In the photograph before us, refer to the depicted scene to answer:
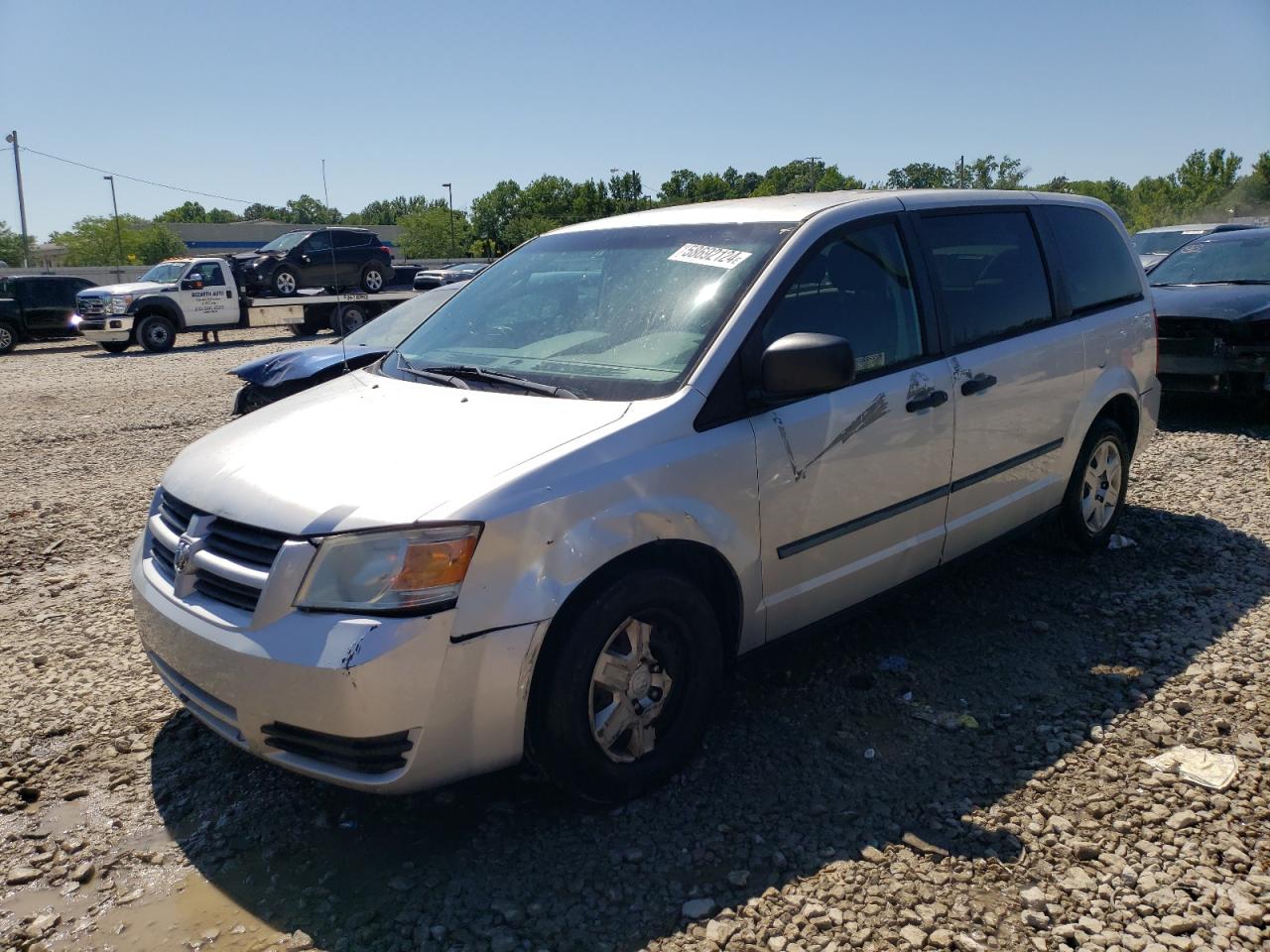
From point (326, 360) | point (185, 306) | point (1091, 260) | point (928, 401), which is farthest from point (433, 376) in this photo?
point (185, 306)

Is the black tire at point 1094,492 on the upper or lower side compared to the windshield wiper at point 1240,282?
lower

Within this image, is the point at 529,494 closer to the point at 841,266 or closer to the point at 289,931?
the point at 289,931

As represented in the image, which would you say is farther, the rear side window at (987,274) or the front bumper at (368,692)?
the rear side window at (987,274)

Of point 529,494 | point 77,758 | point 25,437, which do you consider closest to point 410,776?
point 529,494

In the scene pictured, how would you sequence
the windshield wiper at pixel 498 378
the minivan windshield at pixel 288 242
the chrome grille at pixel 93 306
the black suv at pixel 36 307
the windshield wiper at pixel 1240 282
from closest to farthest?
the windshield wiper at pixel 498 378, the windshield wiper at pixel 1240 282, the chrome grille at pixel 93 306, the black suv at pixel 36 307, the minivan windshield at pixel 288 242

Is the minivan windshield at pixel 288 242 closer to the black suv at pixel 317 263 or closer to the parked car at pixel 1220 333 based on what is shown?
the black suv at pixel 317 263

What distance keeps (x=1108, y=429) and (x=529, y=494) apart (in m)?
3.67

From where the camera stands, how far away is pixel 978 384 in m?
4.04

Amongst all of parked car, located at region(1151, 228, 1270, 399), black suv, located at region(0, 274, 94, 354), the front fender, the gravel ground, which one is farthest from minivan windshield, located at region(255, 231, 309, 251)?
the gravel ground

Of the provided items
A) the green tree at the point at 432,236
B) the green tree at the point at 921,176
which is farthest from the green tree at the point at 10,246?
the green tree at the point at 921,176

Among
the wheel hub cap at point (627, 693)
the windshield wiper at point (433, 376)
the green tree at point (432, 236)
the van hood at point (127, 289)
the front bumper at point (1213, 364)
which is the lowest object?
the wheel hub cap at point (627, 693)

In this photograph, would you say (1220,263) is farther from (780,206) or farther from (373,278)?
(373,278)

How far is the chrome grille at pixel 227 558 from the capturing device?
2.74 m

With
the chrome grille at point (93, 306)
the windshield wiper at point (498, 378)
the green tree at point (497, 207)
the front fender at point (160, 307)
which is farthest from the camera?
the green tree at point (497, 207)
